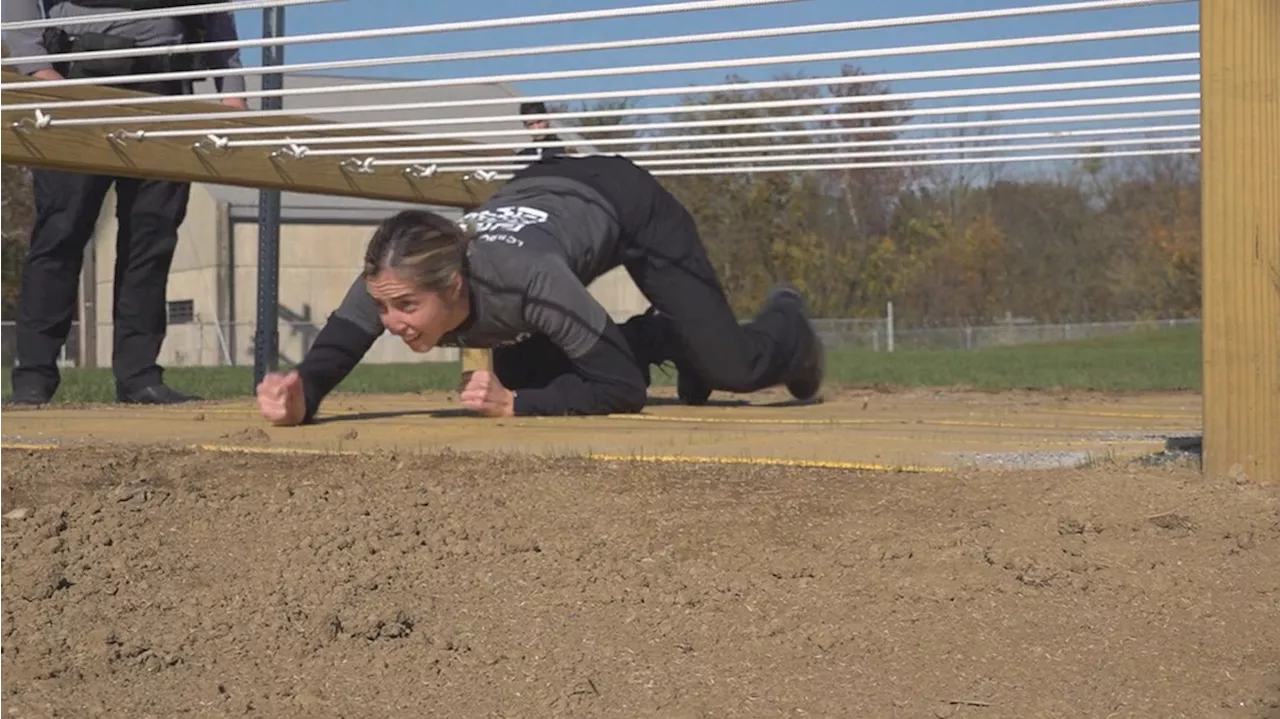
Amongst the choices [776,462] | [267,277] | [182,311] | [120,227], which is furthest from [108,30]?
[182,311]

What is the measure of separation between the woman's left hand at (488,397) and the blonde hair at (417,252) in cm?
43

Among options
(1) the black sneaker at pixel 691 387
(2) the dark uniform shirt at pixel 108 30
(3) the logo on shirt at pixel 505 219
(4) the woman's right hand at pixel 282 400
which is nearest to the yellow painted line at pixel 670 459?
(4) the woman's right hand at pixel 282 400

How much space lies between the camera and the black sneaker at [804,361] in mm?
5664

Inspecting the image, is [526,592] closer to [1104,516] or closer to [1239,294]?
[1104,516]

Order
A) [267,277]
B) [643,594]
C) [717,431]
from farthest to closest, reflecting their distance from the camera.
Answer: [267,277]
[717,431]
[643,594]

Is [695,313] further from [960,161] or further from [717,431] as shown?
[717,431]

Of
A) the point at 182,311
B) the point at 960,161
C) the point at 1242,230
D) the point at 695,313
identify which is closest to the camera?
the point at 1242,230

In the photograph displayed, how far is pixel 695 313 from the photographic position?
204 inches

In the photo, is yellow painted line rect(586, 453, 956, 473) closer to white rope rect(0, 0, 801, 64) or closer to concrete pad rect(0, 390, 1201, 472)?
concrete pad rect(0, 390, 1201, 472)

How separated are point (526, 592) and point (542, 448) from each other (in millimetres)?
1064

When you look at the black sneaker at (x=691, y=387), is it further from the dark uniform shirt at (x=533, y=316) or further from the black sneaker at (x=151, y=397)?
the black sneaker at (x=151, y=397)

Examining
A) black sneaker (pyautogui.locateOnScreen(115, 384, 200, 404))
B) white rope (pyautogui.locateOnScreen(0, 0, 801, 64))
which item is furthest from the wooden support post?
black sneaker (pyautogui.locateOnScreen(115, 384, 200, 404))

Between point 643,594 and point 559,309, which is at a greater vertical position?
point 559,309

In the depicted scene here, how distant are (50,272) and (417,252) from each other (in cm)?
254
